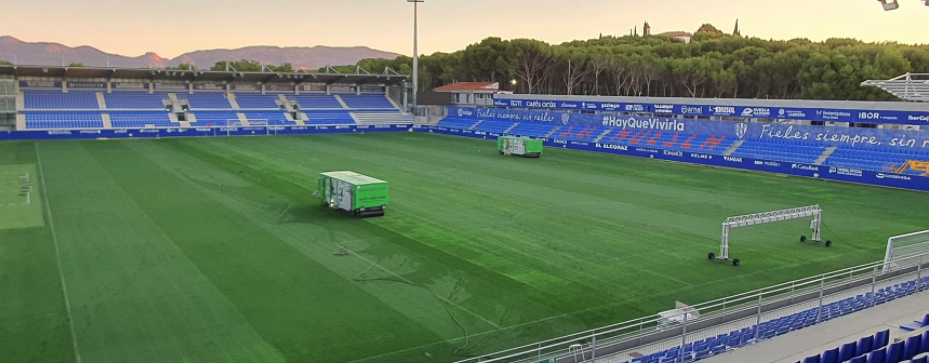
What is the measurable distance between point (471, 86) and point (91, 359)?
223 feet

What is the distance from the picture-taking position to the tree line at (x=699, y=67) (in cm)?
7512

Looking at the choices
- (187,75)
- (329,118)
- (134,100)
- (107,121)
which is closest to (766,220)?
(329,118)

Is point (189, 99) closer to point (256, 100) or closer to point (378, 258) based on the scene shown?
point (256, 100)

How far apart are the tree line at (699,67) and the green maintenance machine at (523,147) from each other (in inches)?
1691

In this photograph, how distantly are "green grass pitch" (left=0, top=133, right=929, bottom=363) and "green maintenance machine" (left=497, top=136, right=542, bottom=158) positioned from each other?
34.4 ft

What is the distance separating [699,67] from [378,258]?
82.1 meters

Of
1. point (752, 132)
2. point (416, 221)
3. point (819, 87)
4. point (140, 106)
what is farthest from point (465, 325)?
point (819, 87)

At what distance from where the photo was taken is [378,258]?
20188 millimetres

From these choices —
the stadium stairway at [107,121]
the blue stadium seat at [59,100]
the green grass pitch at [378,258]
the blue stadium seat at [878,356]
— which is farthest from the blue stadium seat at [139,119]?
the blue stadium seat at [878,356]

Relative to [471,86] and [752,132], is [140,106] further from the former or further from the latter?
[752,132]

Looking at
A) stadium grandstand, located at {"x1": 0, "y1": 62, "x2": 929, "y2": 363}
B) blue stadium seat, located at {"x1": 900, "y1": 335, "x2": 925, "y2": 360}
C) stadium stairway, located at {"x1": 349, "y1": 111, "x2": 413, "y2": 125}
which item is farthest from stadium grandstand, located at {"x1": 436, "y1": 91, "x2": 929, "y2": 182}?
blue stadium seat, located at {"x1": 900, "y1": 335, "x2": 925, "y2": 360}

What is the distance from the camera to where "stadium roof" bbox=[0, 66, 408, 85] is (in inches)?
2451

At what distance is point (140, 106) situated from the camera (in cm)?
6731

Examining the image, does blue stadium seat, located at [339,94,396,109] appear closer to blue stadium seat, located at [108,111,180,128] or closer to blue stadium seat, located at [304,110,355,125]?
blue stadium seat, located at [304,110,355,125]
